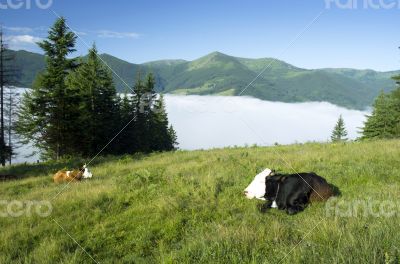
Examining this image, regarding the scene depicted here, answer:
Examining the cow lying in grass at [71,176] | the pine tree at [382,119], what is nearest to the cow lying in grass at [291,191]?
the cow lying in grass at [71,176]

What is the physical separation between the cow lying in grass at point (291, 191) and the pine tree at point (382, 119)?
5862cm

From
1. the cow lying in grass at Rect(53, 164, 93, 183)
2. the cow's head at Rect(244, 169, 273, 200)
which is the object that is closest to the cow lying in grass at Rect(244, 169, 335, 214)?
the cow's head at Rect(244, 169, 273, 200)

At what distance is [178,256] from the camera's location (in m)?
4.82

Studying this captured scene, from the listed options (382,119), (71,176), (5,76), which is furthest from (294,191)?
(382,119)

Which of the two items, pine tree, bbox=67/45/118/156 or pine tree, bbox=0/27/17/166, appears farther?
pine tree, bbox=67/45/118/156

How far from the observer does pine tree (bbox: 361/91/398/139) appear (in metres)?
61.1

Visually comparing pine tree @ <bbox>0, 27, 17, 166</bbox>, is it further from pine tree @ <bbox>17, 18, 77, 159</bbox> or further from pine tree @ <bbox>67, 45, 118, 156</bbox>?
pine tree @ <bbox>67, 45, 118, 156</bbox>

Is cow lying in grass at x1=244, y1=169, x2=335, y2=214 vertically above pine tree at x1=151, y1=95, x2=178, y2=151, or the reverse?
cow lying in grass at x1=244, y1=169, x2=335, y2=214

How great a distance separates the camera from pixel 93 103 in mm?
45469

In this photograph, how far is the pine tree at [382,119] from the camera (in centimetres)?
6109

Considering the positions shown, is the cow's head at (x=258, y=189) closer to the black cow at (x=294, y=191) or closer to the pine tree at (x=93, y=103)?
the black cow at (x=294, y=191)

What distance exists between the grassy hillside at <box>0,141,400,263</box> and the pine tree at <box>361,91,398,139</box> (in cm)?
5459

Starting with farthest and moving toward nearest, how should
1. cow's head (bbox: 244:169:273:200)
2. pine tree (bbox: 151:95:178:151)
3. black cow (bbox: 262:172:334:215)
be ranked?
pine tree (bbox: 151:95:178:151) → cow's head (bbox: 244:169:273:200) → black cow (bbox: 262:172:334:215)

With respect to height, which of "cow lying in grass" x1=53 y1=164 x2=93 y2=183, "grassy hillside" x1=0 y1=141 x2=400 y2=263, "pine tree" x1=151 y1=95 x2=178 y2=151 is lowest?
"pine tree" x1=151 y1=95 x2=178 y2=151
